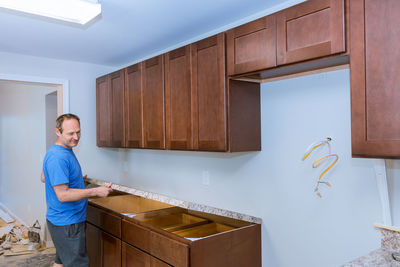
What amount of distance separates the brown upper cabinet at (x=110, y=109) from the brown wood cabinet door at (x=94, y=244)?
2.98ft

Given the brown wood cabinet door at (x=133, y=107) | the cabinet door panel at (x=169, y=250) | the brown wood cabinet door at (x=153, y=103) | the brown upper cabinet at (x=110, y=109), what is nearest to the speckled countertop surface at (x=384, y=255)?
the cabinet door panel at (x=169, y=250)

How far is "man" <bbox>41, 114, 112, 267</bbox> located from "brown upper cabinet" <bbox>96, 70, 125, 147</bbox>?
964mm

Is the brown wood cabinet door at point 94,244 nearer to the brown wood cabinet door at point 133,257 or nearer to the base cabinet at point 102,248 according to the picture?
the base cabinet at point 102,248

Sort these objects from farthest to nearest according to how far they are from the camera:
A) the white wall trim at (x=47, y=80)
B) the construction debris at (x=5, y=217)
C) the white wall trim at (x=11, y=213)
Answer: the construction debris at (x=5, y=217)
the white wall trim at (x=11, y=213)
the white wall trim at (x=47, y=80)

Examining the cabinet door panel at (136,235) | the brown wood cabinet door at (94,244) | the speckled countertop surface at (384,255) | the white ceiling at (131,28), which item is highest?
the white ceiling at (131,28)

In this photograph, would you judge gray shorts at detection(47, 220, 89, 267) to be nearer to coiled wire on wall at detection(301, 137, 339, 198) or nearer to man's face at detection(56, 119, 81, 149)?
man's face at detection(56, 119, 81, 149)

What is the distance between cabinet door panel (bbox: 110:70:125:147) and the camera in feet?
11.3

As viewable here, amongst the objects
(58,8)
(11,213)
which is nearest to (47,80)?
(58,8)

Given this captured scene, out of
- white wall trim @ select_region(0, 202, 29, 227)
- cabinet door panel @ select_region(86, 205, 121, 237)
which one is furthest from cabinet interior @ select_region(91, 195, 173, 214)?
white wall trim @ select_region(0, 202, 29, 227)

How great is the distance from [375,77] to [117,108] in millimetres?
2686

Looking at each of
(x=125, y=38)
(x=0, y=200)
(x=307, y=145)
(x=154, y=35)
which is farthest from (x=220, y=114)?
(x=0, y=200)

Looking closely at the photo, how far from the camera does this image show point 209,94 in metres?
2.35

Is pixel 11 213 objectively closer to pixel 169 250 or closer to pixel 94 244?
pixel 94 244

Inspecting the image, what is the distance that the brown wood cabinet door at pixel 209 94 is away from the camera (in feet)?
7.38
